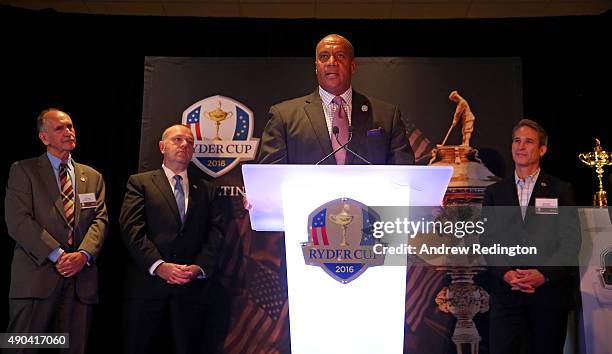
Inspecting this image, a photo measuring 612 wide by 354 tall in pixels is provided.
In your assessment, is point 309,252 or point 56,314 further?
point 56,314

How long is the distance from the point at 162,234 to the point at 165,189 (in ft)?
1.00

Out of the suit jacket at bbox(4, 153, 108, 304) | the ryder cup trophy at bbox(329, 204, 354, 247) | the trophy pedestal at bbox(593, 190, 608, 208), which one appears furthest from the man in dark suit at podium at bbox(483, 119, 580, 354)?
the suit jacket at bbox(4, 153, 108, 304)

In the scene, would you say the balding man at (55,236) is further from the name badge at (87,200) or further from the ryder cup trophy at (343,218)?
the ryder cup trophy at (343,218)

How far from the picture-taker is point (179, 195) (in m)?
4.09

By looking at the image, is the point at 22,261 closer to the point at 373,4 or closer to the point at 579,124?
the point at 373,4

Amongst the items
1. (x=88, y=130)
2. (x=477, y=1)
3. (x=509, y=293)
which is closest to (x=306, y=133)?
(x=509, y=293)

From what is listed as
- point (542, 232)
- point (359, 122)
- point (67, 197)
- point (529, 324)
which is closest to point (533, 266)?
point (542, 232)

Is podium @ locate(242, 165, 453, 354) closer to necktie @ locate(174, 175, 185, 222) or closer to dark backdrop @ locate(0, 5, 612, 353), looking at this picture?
necktie @ locate(174, 175, 185, 222)

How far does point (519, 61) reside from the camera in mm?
4500

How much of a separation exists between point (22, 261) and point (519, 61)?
3.50 meters

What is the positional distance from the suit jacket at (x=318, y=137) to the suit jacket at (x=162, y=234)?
2.86ft

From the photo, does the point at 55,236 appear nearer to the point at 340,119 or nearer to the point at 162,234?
the point at 162,234

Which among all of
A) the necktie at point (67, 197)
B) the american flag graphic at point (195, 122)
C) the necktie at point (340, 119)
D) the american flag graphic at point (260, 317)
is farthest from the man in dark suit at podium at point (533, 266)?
the necktie at point (67, 197)

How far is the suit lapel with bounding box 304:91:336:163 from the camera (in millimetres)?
3314
